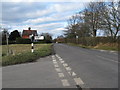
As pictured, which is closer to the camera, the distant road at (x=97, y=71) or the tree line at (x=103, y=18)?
the distant road at (x=97, y=71)

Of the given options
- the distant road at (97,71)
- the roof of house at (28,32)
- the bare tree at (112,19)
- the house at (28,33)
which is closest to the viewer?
the distant road at (97,71)

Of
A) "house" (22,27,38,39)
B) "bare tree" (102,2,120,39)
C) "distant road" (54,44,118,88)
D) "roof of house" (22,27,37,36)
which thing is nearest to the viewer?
"distant road" (54,44,118,88)

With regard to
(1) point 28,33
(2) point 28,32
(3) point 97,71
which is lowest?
(3) point 97,71

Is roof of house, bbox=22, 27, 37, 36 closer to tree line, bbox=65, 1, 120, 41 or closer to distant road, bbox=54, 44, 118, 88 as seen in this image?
tree line, bbox=65, 1, 120, 41

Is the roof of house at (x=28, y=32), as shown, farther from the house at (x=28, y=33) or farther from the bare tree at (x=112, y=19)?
the bare tree at (x=112, y=19)

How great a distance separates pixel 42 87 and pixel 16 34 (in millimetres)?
113186

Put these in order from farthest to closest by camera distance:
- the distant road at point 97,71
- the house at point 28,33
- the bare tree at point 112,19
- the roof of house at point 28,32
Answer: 1. the roof of house at point 28,32
2. the house at point 28,33
3. the bare tree at point 112,19
4. the distant road at point 97,71

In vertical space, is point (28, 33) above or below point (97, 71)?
above

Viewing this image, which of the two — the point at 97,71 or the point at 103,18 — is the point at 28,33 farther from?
the point at 97,71

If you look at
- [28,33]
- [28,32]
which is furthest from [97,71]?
[28,32]

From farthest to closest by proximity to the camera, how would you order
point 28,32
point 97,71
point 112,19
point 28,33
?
point 28,32
point 28,33
point 112,19
point 97,71

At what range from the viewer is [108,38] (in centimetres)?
4562

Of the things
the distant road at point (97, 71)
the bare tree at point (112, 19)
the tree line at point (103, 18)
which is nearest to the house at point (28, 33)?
the tree line at point (103, 18)

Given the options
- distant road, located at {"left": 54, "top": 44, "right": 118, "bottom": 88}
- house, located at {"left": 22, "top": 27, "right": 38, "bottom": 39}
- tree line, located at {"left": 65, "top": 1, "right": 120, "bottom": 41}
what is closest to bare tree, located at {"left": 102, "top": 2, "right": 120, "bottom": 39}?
tree line, located at {"left": 65, "top": 1, "right": 120, "bottom": 41}
